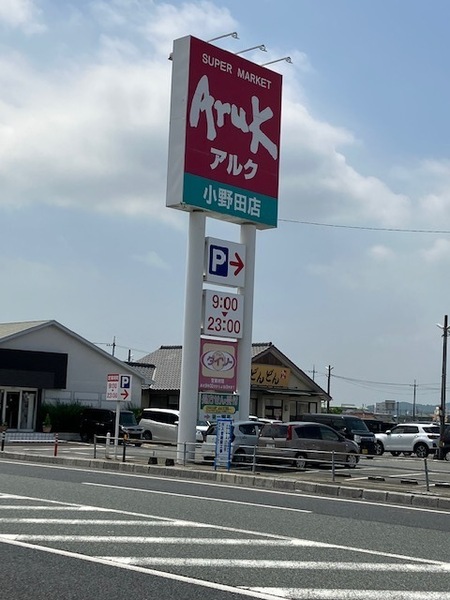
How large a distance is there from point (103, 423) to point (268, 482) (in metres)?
21.8

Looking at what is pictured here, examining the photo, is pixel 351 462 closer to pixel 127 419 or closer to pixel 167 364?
pixel 127 419

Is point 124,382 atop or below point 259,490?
atop

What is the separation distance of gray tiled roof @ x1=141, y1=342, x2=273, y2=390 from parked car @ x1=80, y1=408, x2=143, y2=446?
10.5 metres

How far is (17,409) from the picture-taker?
44.4 meters

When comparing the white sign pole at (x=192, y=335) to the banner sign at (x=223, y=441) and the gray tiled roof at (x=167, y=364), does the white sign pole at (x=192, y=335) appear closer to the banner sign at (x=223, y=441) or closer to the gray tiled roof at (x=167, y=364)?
the banner sign at (x=223, y=441)

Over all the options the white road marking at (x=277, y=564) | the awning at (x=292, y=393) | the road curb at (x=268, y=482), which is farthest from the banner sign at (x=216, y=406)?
the awning at (x=292, y=393)

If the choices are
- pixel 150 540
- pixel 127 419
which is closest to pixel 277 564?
pixel 150 540

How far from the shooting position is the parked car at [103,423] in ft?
130

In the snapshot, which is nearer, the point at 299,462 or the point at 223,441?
the point at 223,441

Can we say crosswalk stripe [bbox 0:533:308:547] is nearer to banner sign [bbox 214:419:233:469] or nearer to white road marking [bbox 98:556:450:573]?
white road marking [bbox 98:556:450:573]

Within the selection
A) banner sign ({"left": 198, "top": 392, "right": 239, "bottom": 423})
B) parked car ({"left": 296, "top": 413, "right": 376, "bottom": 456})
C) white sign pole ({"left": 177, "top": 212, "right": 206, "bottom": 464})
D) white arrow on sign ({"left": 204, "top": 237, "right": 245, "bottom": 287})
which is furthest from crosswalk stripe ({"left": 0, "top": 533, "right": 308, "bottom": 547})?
parked car ({"left": 296, "top": 413, "right": 376, "bottom": 456})

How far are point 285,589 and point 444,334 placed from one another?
128 feet

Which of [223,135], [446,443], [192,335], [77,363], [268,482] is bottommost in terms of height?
[268,482]

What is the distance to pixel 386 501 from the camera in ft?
59.4
